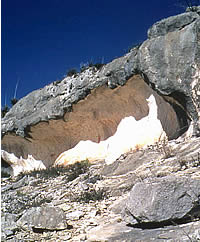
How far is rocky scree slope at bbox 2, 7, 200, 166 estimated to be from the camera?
768 cm

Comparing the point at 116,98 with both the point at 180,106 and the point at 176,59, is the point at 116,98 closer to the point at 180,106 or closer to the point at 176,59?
the point at 180,106

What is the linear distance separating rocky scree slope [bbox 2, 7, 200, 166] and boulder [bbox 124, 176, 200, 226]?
4401 mm

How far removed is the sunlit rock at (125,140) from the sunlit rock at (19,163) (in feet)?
7.29

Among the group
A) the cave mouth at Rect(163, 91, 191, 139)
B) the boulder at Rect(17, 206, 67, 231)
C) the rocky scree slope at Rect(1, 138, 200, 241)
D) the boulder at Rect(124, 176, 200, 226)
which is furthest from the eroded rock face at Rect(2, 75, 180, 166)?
the boulder at Rect(124, 176, 200, 226)

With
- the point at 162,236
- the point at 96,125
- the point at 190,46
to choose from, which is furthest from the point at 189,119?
the point at 162,236

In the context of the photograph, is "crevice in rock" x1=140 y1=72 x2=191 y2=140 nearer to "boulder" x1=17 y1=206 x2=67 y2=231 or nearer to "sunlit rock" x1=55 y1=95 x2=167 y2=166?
"sunlit rock" x1=55 y1=95 x2=167 y2=166

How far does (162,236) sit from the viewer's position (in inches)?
107

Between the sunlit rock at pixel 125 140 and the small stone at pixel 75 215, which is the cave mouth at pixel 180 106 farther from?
the small stone at pixel 75 215

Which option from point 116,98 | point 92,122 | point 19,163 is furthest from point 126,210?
point 19,163

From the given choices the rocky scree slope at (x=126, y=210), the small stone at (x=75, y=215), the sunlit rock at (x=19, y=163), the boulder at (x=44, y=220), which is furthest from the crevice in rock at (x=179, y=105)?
the sunlit rock at (x=19, y=163)

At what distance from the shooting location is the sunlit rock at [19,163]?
14.1 m

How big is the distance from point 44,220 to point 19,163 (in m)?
11.4

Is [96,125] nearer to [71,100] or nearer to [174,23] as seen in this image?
[71,100]

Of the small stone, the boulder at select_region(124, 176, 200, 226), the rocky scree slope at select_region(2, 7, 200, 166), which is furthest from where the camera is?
the rocky scree slope at select_region(2, 7, 200, 166)
